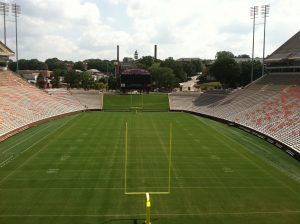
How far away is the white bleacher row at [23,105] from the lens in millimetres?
33250

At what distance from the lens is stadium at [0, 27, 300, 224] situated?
14.6m

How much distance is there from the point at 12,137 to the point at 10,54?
2807 cm

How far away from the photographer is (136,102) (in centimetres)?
5900

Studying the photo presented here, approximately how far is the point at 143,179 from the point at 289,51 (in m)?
38.5

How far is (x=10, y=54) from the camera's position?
174 feet

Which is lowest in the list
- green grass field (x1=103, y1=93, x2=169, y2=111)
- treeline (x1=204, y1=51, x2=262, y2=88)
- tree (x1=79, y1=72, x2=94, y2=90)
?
green grass field (x1=103, y1=93, x2=169, y2=111)

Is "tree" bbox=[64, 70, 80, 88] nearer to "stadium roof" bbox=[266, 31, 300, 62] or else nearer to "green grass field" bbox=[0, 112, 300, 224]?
"stadium roof" bbox=[266, 31, 300, 62]

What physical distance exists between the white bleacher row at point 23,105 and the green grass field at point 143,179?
3.50 meters

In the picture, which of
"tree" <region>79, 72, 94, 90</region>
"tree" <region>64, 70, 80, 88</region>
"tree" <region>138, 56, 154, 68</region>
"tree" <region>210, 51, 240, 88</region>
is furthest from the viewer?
"tree" <region>138, 56, 154, 68</region>

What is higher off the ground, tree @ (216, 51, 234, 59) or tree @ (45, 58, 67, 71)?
tree @ (45, 58, 67, 71)

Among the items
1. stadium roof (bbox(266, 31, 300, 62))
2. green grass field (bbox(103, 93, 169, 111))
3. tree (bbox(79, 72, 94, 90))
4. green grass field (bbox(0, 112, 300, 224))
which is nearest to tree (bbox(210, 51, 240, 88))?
green grass field (bbox(103, 93, 169, 111))

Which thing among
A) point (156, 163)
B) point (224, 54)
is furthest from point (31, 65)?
point (156, 163)

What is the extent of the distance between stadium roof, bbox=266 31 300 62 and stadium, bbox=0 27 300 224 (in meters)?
0.40

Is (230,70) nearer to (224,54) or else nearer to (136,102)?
(224,54)
